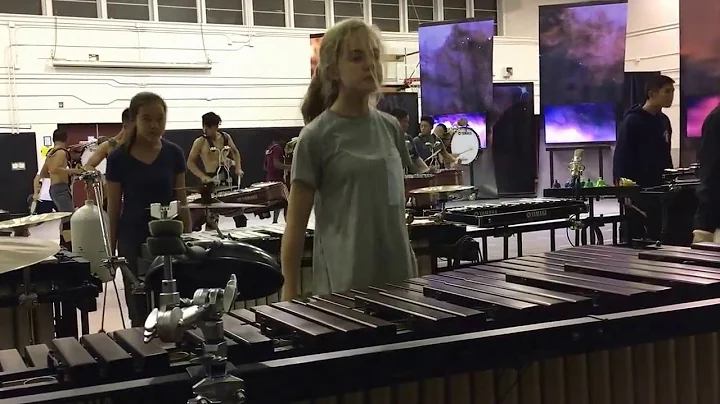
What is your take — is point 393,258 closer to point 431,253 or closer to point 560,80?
point 431,253

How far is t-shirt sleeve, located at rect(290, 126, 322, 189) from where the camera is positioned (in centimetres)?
239

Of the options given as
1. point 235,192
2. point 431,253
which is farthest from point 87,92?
point 431,253

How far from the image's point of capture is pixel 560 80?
10078 mm

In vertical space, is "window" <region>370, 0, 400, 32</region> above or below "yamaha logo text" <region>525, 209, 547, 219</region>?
above

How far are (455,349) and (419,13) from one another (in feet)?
48.3

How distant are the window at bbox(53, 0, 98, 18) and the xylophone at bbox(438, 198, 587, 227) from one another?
930 centimetres

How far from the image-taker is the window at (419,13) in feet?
51.8

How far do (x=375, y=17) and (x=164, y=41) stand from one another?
14.9ft

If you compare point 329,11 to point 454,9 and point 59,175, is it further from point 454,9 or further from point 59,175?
point 59,175

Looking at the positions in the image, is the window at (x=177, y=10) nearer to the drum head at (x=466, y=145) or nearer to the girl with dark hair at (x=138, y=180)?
the drum head at (x=466, y=145)

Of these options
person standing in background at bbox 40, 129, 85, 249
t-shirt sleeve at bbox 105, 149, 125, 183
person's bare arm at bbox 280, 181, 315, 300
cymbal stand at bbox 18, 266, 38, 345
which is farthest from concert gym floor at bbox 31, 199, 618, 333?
person's bare arm at bbox 280, 181, 315, 300

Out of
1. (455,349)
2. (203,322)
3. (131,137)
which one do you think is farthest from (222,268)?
(131,137)

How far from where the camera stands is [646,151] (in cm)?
625

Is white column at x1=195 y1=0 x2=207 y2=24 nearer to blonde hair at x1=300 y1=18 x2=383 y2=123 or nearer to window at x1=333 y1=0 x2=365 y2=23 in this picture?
window at x1=333 y1=0 x2=365 y2=23
